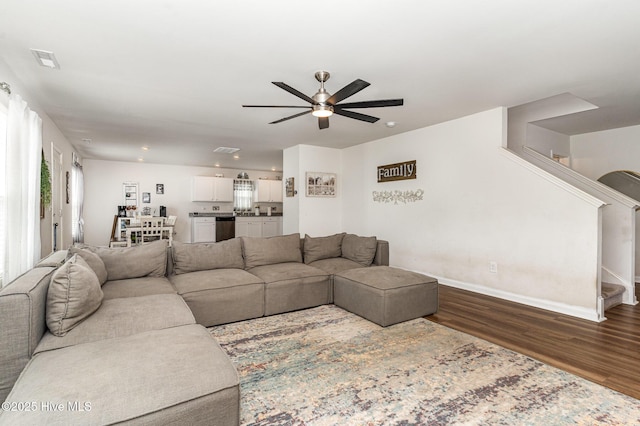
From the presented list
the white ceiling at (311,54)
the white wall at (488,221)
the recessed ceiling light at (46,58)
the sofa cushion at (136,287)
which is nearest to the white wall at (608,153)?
the white ceiling at (311,54)

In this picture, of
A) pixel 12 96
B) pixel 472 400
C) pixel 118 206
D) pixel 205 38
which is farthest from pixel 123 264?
pixel 118 206

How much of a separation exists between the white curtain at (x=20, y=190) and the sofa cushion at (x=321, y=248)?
284 centimetres

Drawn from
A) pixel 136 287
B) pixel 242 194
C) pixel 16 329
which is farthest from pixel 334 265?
pixel 242 194

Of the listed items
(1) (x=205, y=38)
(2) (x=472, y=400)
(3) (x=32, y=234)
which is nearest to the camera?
(2) (x=472, y=400)

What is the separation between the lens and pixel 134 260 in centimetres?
325

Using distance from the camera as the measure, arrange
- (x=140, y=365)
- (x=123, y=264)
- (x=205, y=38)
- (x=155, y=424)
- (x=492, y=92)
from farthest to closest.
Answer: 1. (x=492, y=92)
2. (x=123, y=264)
3. (x=205, y=38)
4. (x=140, y=365)
5. (x=155, y=424)

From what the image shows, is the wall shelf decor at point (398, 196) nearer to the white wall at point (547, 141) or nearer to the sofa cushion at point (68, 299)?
the white wall at point (547, 141)

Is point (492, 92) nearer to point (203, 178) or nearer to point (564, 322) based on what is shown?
point (564, 322)

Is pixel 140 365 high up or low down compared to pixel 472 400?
up

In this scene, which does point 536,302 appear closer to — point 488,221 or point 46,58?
point 488,221

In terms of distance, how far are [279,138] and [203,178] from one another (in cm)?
439

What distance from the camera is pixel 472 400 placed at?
1.90 meters

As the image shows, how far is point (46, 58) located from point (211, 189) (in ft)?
22.5

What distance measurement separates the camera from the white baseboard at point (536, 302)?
3430mm
